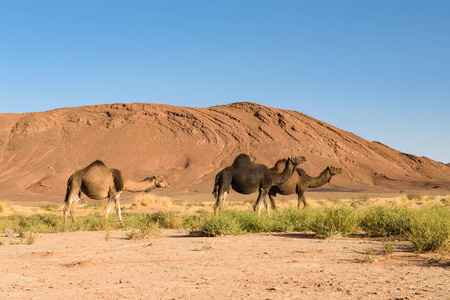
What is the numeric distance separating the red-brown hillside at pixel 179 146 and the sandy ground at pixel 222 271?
2403 inches

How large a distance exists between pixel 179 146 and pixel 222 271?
76791mm

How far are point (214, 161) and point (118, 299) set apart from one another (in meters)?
74.6

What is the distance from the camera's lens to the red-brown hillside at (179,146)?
257 feet

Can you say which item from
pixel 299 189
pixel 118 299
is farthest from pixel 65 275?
pixel 299 189

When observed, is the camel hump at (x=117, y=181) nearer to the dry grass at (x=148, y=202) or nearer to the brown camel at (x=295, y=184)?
the brown camel at (x=295, y=184)

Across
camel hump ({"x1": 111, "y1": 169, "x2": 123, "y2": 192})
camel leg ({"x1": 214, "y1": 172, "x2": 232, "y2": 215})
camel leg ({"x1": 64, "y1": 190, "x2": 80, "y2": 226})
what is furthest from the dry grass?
camel leg ({"x1": 214, "y1": 172, "x2": 232, "y2": 215})

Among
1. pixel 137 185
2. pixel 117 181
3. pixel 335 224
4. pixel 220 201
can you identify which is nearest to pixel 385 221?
pixel 335 224

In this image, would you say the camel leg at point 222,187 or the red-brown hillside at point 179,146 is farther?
the red-brown hillside at point 179,146

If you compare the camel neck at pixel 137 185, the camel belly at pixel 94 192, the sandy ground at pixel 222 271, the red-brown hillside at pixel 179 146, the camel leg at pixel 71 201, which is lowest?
the sandy ground at pixel 222 271

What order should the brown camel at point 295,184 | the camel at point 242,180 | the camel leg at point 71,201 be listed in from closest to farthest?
1. the camel at point 242,180
2. the camel leg at point 71,201
3. the brown camel at point 295,184

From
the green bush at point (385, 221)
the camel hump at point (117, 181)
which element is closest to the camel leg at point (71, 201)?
the camel hump at point (117, 181)

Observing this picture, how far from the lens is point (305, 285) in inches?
290

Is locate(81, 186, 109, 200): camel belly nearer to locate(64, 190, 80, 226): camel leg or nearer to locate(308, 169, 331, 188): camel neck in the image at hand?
locate(64, 190, 80, 226): camel leg

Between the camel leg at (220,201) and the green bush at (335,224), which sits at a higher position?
the camel leg at (220,201)
